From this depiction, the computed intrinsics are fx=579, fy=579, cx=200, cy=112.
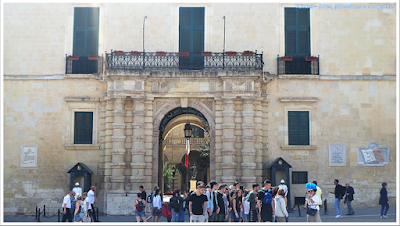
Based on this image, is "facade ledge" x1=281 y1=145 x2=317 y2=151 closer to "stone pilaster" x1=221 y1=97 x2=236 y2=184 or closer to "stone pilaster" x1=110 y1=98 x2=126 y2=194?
"stone pilaster" x1=221 y1=97 x2=236 y2=184

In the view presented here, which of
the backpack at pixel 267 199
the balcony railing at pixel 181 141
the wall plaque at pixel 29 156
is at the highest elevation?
the balcony railing at pixel 181 141

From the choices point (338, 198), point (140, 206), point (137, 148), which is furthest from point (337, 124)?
point (140, 206)

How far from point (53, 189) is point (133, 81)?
5.39 metres

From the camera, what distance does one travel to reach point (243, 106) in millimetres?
22719

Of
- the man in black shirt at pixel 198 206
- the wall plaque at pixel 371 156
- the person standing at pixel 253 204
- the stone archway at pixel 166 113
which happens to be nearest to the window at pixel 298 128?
the wall plaque at pixel 371 156

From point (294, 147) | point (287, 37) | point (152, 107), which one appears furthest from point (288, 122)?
point (152, 107)

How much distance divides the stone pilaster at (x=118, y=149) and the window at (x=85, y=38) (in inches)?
87.3

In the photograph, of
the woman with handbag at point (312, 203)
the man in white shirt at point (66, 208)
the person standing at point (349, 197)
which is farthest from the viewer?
the person standing at point (349, 197)

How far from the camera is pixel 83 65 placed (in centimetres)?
2370

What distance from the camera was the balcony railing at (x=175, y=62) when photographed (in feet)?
74.7

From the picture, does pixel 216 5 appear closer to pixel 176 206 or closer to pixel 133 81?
pixel 133 81

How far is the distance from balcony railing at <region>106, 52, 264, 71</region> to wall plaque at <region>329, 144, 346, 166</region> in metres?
4.40

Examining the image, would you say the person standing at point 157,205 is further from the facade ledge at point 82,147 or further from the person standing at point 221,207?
the facade ledge at point 82,147

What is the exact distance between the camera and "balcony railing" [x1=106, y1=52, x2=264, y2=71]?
2277cm
